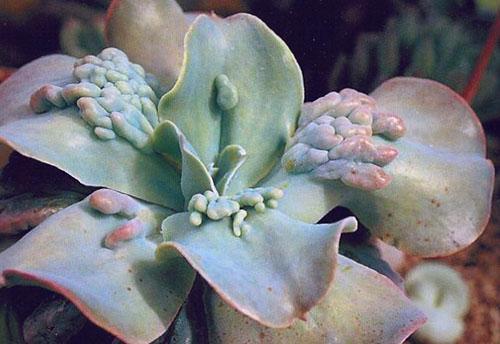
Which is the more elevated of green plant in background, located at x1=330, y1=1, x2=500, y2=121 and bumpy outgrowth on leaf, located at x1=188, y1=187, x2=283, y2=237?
bumpy outgrowth on leaf, located at x1=188, y1=187, x2=283, y2=237

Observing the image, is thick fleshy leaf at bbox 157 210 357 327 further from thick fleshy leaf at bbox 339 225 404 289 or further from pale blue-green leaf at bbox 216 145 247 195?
thick fleshy leaf at bbox 339 225 404 289

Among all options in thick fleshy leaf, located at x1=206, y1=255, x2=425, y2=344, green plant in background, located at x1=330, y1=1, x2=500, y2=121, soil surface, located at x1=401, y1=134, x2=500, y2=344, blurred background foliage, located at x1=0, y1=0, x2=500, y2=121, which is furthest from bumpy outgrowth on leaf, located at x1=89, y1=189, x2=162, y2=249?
soil surface, located at x1=401, y1=134, x2=500, y2=344

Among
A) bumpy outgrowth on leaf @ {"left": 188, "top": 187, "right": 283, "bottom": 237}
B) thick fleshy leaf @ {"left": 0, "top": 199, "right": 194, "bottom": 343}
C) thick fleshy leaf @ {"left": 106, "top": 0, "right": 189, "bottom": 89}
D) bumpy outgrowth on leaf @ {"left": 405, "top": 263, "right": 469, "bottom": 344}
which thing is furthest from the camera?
bumpy outgrowth on leaf @ {"left": 405, "top": 263, "right": 469, "bottom": 344}

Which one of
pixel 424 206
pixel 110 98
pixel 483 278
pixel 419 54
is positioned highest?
pixel 110 98

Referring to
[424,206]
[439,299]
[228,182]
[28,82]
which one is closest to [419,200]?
[424,206]

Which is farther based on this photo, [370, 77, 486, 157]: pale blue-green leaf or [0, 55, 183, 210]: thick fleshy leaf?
[370, 77, 486, 157]: pale blue-green leaf

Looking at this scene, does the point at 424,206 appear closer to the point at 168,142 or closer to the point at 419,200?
the point at 419,200

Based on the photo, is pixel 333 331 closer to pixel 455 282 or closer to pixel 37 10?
pixel 455 282

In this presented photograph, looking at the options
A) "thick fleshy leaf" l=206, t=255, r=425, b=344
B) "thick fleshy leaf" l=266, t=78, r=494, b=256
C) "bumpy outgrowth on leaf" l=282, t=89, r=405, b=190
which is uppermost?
"bumpy outgrowth on leaf" l=282, t=89, r=405, b=190
